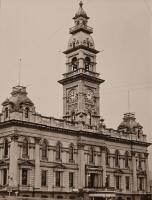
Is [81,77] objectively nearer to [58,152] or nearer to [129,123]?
[58,152]

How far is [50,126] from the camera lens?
169 ft

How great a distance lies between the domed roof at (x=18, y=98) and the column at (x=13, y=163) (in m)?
4.39

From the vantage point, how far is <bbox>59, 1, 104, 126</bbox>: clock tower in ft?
191

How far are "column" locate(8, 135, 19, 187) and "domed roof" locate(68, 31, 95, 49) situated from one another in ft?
62.5

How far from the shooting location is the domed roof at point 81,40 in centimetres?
6044

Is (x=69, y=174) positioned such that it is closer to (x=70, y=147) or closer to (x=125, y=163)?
(x=70, y=147)

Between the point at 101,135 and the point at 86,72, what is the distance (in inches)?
354

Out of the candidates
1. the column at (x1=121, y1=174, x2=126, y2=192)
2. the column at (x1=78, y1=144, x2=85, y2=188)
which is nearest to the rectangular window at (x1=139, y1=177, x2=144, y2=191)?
the column at (x1=121, y1=174, x2=126, y2=192)

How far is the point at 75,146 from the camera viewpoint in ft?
179

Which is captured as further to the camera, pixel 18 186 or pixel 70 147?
pixel 70 147

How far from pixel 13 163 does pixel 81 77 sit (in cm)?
1708

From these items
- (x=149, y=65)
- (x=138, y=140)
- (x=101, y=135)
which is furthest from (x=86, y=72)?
(x=149, y=65)

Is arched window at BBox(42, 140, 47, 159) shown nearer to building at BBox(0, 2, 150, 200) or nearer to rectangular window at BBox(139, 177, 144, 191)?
building at BBox(0, 2, 150, 200)

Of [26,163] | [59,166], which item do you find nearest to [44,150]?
[59,166]
